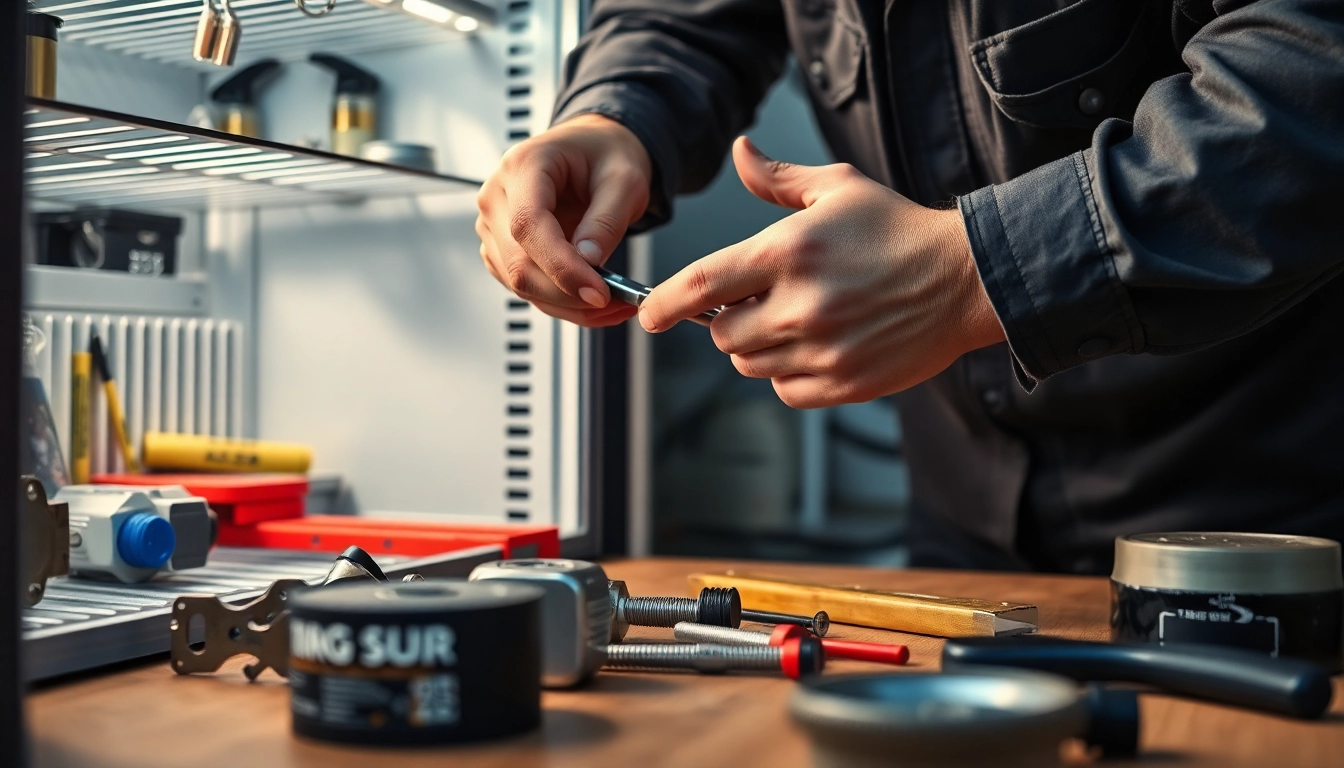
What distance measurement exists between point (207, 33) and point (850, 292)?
534 mm

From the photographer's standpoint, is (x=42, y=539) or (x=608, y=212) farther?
(x=608, y=212)

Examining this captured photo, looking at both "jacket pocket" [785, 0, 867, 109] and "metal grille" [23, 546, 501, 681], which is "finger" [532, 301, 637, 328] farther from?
"jacket pocket" [785, 0, 867, 109]

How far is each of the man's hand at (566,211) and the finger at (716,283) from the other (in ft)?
0.33

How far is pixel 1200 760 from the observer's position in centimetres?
48

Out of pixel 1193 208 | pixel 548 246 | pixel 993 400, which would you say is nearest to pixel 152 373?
pixel 548 246

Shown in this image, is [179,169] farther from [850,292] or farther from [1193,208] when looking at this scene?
[1193,208]

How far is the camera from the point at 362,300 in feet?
4.06

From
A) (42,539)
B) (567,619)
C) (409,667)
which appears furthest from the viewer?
(42,539)

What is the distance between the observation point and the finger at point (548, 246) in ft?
2.74

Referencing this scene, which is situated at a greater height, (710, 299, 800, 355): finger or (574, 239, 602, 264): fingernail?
(574, 239, 602, 264): fingernail

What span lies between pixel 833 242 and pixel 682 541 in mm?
1923

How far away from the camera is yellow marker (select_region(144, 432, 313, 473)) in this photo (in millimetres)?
1133

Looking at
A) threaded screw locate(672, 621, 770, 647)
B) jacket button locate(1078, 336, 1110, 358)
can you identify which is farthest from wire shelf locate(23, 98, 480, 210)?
jacket button locate(1078, 336, 1110, 358)

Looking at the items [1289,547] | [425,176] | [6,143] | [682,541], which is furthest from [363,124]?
[682,541]
